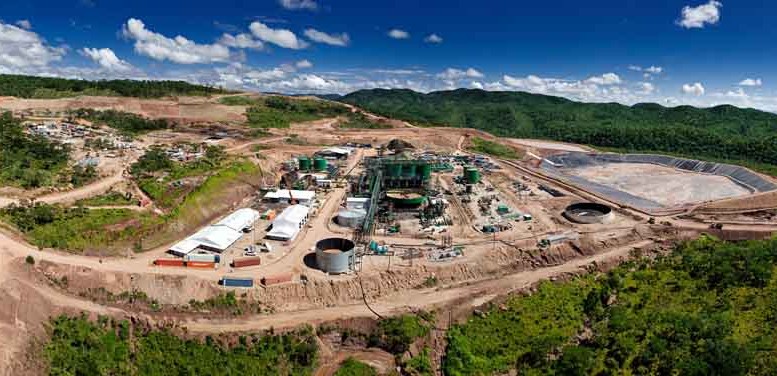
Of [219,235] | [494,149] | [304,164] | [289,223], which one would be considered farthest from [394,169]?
[494,149]

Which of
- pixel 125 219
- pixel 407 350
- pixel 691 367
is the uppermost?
pixel 125 219

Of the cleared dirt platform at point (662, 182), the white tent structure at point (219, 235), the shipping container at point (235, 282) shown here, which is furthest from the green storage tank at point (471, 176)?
the shipping container at point (235, 282)

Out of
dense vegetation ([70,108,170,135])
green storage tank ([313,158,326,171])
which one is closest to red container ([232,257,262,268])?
green storage tank ([313,158,326,171])

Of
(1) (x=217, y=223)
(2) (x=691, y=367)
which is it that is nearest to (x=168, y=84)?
(1) (x=217, y=223)

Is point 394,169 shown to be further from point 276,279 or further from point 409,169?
point 276,279

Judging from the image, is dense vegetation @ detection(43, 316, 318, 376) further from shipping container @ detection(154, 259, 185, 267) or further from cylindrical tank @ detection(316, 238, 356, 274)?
cylindrical tank @ detection(316, 238, 356, 274)

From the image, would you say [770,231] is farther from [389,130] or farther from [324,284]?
[389,130]
